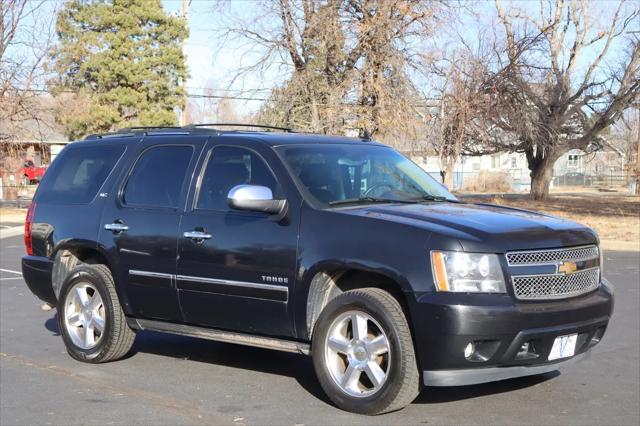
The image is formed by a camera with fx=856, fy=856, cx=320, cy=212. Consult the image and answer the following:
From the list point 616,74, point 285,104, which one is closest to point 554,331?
point 285,104

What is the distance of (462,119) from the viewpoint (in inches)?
1038

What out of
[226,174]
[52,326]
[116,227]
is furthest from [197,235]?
[52,326]

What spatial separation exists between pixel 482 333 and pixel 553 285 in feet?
2.13

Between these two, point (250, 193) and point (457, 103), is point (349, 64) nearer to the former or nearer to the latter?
point (457, 103)

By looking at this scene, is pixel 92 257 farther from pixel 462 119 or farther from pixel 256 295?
pixel 462 119

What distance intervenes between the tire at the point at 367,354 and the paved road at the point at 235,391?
15 centimetres

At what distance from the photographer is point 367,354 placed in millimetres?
5625

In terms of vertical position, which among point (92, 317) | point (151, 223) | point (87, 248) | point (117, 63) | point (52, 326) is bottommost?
point (52, 326)

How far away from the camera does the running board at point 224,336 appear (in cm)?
610

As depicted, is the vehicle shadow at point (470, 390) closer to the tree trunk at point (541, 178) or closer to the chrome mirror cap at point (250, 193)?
the chrome mirror cap at point (250, 193)

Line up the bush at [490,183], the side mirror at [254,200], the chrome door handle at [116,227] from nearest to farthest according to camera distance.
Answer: the side mirror at [254,200]
the chrome door handle at [116,227]
the bush at [490,183]

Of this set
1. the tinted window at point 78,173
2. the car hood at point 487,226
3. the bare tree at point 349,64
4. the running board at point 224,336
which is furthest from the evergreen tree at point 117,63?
the car hood at point 487,226

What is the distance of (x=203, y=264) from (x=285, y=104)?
1803 cm

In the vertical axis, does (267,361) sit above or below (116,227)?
below
